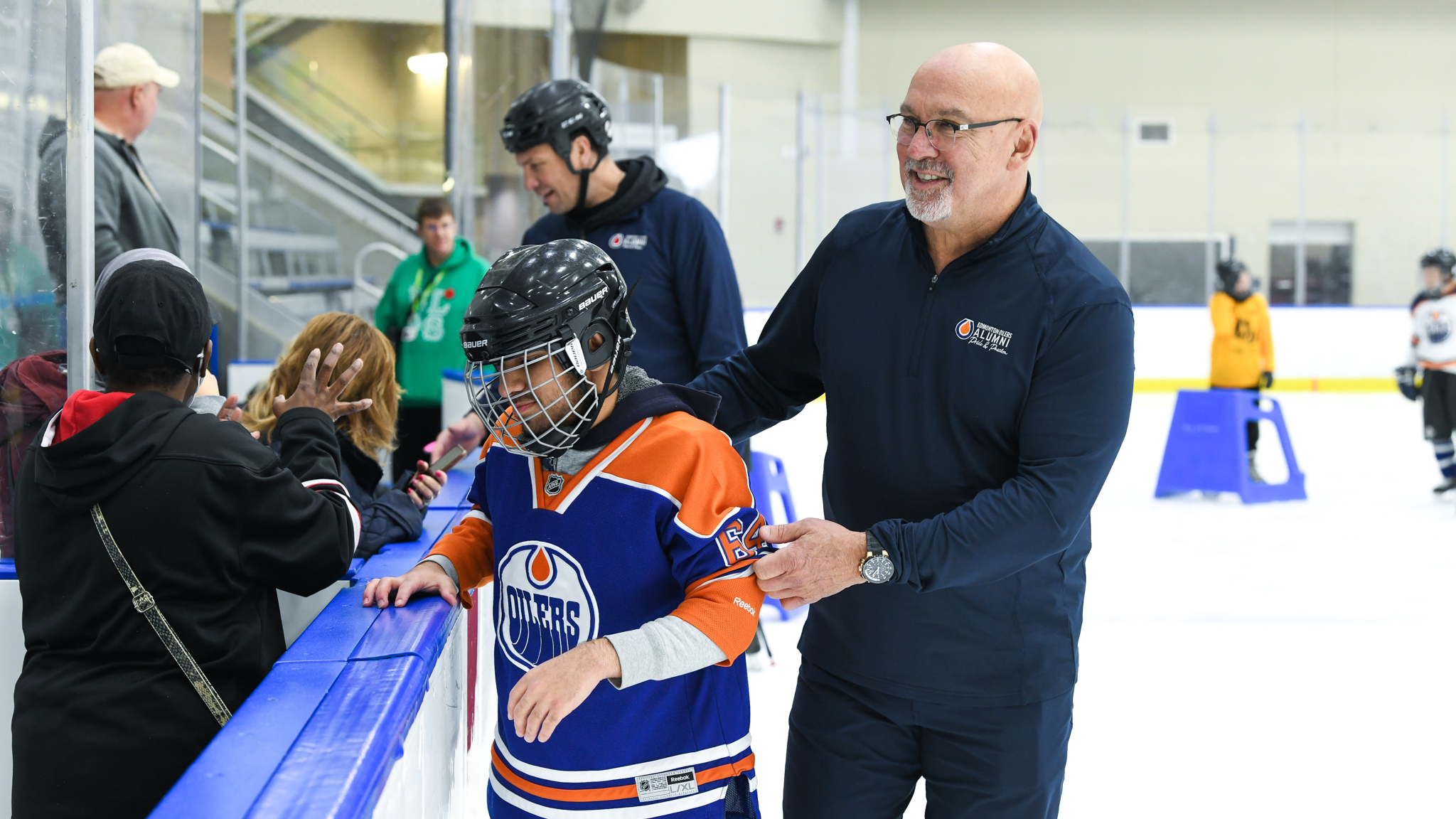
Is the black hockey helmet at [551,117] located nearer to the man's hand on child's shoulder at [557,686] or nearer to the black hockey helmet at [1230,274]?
the man's hand on child's shoulder at [557,686]

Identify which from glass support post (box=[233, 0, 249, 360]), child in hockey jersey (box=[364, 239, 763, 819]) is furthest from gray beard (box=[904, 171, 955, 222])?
glass support post (box=[233, 0, 249, 360])

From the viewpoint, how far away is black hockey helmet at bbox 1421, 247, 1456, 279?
727 cm

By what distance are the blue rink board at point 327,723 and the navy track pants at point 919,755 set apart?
491 mm

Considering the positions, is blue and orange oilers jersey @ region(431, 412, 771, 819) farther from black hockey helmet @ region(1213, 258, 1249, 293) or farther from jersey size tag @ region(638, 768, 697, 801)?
black hockey helmet @ region(1213, 258, 1249, 293)

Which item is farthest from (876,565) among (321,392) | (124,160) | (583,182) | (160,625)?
(124,160)

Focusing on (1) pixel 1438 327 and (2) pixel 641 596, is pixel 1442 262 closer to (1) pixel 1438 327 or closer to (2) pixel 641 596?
(1) pixel 1438 327

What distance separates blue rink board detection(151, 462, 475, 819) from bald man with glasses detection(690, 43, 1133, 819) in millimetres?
414

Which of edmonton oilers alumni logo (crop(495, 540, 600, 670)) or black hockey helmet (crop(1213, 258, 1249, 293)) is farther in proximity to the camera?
black hockey helmet (crop(1213, 258, 1249, 293))

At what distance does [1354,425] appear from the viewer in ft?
34.0

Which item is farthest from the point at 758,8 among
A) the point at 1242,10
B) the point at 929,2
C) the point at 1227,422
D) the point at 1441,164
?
the point at 1227,422

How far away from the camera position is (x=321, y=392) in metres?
1.80

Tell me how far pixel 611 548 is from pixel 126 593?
1.77 ft

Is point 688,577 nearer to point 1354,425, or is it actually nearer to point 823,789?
point 823,789

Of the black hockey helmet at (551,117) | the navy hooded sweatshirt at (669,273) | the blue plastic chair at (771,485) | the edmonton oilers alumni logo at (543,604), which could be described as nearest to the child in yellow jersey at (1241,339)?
the blue plastic chair at (771,485)
